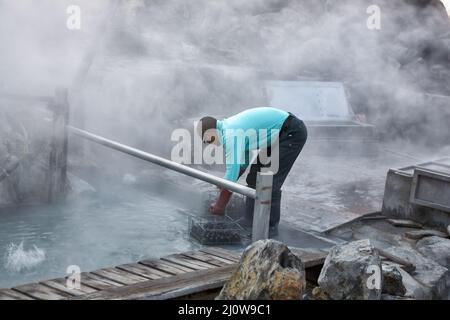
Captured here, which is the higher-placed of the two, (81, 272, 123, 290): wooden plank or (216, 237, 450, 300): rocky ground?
(216, 237, 450, 300): rocky ground

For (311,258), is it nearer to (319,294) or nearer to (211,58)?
(319,294)

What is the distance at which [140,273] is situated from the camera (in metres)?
4.09

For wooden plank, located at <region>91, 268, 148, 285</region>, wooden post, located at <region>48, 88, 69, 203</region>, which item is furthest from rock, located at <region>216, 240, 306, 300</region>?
wooden post, located at <region>48, 88, 69, 203</region>

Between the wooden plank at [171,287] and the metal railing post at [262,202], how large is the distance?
355 millimetres

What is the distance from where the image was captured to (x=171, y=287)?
3.74 metres

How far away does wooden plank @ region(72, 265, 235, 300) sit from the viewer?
3570mm

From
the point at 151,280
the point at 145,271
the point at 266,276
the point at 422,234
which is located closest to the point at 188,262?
the point at 145,271

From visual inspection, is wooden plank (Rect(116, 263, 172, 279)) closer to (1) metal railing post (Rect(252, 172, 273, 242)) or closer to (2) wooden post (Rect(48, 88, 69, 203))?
(1) metal railing post (Rect(252, 172, 273, 242))

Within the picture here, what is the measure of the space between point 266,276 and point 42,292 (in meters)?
1.27

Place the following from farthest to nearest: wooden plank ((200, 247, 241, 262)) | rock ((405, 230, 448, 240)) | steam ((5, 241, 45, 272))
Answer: rock ((405, 230, 448, 240)), steam ((5, 241, 45, 272)), wooden plank ((200, 247, 241, 262))

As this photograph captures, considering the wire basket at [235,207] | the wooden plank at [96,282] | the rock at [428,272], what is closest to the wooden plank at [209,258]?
the wooden plank at [96,282]

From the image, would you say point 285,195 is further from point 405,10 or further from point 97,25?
point 405,10

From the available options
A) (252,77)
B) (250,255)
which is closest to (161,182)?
(252,77)

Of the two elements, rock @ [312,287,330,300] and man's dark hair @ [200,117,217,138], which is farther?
man's dark hair @ [200,117,217,138]
